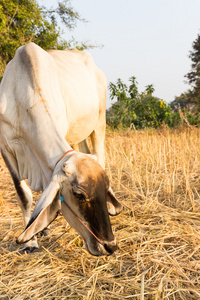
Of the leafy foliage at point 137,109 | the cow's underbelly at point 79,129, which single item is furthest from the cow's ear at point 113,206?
the leafy foliage at point 137,109

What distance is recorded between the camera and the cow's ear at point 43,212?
155 centimetres

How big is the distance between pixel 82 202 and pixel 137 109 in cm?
849

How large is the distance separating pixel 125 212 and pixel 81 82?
57.8 inches

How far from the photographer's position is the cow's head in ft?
5.30

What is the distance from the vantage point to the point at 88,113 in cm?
326

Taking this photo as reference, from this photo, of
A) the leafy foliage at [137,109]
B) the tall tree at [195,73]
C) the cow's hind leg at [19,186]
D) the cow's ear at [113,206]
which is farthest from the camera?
the tall tree at [195,73]

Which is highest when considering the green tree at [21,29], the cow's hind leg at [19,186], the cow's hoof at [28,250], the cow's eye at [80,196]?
the green tree at [21,29]

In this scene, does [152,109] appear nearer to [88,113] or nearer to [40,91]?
[88,113]

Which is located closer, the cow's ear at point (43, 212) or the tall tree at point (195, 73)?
the cow's ear at point (43, 212)

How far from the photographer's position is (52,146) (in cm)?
195

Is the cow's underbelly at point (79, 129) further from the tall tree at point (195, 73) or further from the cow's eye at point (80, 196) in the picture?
the tall tree at point (195, 73)

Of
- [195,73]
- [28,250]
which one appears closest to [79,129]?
[28,250]

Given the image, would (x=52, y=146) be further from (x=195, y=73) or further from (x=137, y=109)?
(x=195, y=73)

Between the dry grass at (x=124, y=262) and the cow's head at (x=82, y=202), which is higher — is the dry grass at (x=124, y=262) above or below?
below
